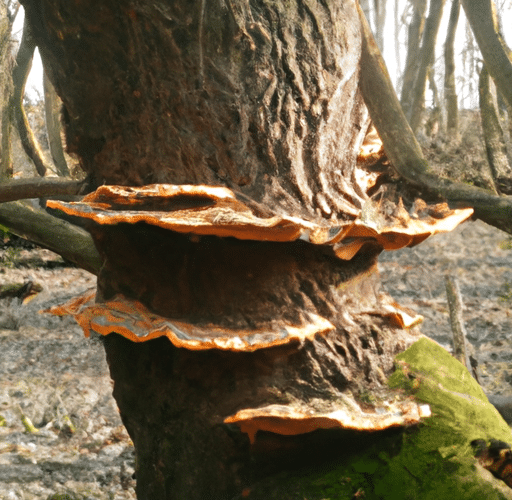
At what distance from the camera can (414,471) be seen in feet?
3.84

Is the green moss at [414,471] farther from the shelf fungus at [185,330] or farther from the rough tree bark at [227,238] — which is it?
the shelf fungus at [185,330]

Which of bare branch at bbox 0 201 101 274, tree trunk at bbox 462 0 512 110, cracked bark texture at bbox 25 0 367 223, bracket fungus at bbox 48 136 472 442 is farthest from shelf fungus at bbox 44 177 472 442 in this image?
bare branch at bbox 0 201 101 274

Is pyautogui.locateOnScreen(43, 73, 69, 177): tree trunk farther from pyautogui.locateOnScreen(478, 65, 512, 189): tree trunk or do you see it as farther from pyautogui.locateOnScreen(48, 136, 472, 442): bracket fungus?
pyautogui.locateOnScreen(48, 136, 472, 442): bracket fungus

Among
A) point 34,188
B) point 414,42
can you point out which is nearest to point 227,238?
point 34,188

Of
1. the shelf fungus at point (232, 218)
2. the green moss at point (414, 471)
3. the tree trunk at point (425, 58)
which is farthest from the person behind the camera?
the tree trunk at point (425, 58)

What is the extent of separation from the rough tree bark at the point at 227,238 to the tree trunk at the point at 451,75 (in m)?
4.20

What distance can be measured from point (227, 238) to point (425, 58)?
15.0 feet

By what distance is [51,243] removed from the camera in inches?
121

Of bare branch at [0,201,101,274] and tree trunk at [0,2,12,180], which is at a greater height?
tree trunk at [0,2,12,180]

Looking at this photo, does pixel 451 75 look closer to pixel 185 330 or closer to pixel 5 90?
pixel 5 90

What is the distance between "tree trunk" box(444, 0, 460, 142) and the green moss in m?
4.64

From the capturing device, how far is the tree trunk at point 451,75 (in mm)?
4887

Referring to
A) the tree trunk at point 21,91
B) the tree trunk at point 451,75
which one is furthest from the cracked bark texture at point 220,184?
the tree trunk at point 451,75

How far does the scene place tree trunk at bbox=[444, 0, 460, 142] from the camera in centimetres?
489
